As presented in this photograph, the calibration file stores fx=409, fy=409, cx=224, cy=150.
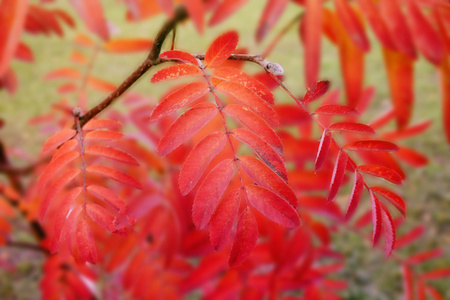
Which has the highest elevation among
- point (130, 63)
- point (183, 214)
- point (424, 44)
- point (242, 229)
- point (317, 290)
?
point (130, 63)

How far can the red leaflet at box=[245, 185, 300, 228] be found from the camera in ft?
1.02

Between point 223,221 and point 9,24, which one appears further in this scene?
point 9,24

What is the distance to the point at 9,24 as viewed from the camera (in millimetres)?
602

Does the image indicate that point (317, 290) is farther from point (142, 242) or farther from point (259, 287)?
point (142, 242)

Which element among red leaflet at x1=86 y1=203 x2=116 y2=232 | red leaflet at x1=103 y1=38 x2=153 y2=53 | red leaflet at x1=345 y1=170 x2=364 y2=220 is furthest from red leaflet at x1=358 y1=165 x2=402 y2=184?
red leaflet at x1=103 y1=38 x2=153 y2=53

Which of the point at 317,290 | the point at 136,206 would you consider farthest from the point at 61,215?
the point at 317,290

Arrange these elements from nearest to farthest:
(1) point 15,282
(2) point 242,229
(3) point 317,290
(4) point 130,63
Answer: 1. (2) point 242,229
2. (3) point 317,290
3. (1) point 15,282
4. (4) point 130,63

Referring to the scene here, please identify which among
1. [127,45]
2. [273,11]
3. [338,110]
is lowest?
[338,110]

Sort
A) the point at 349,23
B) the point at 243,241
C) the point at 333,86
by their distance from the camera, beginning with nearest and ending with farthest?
1. the point at 243,241
2. the point at 349,23
3. the point at 333,86

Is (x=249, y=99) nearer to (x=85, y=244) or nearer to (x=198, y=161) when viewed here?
(x=198, y=161)

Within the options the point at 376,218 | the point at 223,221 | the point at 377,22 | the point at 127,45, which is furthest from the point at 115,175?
the point at 127,45

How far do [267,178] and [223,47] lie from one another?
0.36 ft

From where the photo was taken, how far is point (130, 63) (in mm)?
4676

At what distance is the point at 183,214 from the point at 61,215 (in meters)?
0.53
